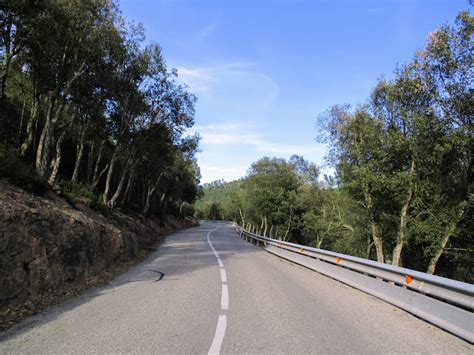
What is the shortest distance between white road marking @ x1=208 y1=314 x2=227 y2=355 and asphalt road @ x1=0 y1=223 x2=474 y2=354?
13 millimetres

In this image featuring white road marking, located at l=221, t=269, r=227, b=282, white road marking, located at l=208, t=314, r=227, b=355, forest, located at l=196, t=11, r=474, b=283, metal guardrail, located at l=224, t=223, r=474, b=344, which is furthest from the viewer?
forest, located at l=196, t=11, r=474, b=283

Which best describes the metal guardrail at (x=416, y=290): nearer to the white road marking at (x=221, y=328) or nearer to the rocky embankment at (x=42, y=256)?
the white road marking at (x=221, y=328)

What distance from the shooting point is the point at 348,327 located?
557 cm

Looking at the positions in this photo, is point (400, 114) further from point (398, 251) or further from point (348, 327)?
point (348, 327)

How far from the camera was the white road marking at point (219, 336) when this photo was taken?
4.43 metres

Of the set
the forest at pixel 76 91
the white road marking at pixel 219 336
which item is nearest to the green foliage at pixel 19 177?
the forest at pixel 76 91

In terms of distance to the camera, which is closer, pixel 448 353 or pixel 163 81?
pixel 448 353

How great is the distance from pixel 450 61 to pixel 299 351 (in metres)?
14.9

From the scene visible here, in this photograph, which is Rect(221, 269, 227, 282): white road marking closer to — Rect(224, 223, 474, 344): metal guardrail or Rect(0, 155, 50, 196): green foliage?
Rect(224, 223, 474, 344): metal guardrail

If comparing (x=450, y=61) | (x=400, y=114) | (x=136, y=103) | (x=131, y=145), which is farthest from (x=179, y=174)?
(x=450, y=61)

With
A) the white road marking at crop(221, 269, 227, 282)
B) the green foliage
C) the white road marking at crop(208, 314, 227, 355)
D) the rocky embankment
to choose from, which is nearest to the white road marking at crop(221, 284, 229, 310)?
the white road marking at crop(208, 314, 227, 355)

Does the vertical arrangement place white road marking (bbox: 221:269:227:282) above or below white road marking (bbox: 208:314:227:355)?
above

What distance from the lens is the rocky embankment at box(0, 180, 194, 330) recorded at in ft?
21.4

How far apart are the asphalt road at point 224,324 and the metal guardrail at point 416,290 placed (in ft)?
0.63
